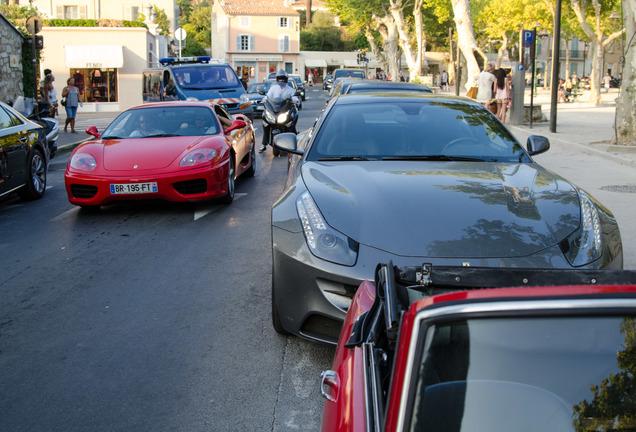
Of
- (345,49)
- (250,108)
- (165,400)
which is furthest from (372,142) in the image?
(345,49)

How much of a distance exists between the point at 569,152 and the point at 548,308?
1543 centimetres

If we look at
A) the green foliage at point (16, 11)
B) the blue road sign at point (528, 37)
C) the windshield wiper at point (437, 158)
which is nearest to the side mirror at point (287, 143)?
the windshield wiper at point (437, 158)

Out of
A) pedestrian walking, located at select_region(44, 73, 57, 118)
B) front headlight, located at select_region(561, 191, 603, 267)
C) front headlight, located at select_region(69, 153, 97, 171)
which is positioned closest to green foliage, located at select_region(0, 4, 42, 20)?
pedestrian walking, located at select_region(44, 73, 57, 118)

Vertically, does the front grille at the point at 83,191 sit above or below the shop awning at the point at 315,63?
below

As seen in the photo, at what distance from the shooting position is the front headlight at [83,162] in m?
8.73

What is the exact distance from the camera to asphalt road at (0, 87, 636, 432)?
3674 millimetres

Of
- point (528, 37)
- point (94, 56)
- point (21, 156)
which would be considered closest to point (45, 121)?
point (21, 156)

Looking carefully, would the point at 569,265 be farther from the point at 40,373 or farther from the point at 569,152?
the point at 569,152

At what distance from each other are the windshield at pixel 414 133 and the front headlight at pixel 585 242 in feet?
4.25

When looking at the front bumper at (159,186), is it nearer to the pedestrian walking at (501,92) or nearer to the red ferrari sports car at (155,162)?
the red ferrari sports car at (155,162)

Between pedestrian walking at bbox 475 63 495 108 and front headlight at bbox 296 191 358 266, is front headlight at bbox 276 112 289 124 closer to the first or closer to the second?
pedestrian walking at bbox 475 63 495 108

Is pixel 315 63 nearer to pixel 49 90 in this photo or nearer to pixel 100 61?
pixel 100 61

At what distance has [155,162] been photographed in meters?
8.68

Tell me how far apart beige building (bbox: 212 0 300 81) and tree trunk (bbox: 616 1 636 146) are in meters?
76.3
